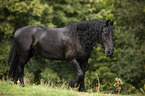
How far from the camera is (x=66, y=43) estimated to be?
18.2 feet

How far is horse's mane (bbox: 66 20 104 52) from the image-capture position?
5340 mm

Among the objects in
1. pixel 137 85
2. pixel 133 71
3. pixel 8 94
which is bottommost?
pixel 137 85

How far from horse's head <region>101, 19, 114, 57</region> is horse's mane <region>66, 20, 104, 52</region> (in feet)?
0.53

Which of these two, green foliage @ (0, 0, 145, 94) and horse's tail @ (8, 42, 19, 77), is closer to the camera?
horse's tail @ (8, 42, 19, 77)

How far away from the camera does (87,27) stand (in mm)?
5484

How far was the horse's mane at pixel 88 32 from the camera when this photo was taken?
534cm

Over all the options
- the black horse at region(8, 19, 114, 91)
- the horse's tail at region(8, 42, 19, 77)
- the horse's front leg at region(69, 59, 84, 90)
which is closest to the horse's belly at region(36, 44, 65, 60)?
the black horse at region(8, 19, 114, 91)

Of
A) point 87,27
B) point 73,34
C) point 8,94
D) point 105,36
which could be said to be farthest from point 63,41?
point 8,94

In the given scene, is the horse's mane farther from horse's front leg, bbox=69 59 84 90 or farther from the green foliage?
the green foliage

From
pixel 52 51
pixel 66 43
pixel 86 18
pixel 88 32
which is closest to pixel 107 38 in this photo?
pixel 88 32

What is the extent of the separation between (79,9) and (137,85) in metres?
9.72

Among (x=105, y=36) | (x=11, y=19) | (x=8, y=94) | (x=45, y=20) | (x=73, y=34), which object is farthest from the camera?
(x=45, y=20)

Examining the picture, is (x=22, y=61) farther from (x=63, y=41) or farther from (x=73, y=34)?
(x=73, y=34)

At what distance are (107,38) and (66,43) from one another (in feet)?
4.44
